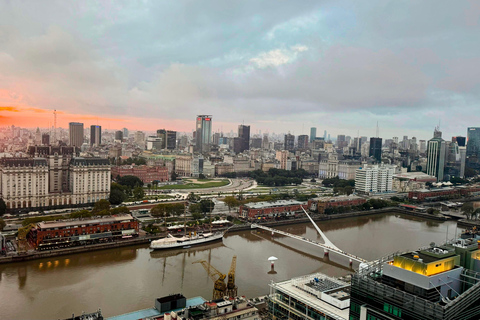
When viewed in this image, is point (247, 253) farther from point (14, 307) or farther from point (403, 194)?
point (403, 194)

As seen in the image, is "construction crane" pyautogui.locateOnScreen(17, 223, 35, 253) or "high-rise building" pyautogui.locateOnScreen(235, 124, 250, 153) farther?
"high-rise building" pyautogui.locateOnScreen(235, 124, 250, 153)

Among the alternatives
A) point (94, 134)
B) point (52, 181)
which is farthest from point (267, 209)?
point (94, 134)

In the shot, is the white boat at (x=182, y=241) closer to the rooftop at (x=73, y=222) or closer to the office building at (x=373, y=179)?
the rooftop at (x=73, y=222)

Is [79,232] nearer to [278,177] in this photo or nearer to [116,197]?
[116,197]

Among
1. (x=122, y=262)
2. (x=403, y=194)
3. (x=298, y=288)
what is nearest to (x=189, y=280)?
(x=122, y=262)

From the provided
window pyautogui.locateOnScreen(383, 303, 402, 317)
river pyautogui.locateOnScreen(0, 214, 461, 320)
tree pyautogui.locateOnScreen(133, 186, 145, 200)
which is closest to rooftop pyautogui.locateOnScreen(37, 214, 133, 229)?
river pyautogui.locateOnScreen(0, 214, 461, 320)

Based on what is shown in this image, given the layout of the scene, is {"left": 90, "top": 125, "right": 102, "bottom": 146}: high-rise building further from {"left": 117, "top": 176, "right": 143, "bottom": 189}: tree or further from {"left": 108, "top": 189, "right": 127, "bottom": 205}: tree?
{"left": 108, "top": 189, "right": 127, "bottom": 205}: tree
